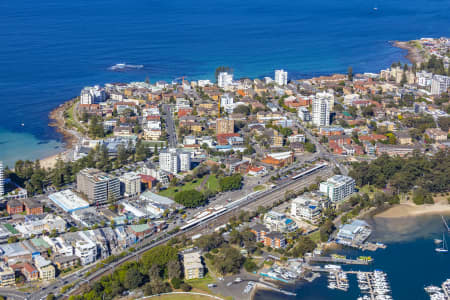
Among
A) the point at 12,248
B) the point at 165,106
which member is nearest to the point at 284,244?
the point at 12,248

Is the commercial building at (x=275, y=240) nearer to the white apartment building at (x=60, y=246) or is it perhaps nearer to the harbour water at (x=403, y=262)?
the harbour water at (x=403, y=262)

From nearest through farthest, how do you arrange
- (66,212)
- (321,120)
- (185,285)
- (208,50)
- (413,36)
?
1. (185,285)
2. (66,212)
3. (321,120)
4. (208,50)
5. (413,36)

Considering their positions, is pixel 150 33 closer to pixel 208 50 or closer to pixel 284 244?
pixel 208 50

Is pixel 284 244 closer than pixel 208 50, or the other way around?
pixel 284 244

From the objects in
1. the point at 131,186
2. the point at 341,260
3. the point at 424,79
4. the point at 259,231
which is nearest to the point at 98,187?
the point at 131,186

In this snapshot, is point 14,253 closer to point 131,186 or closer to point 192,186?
point 131,186

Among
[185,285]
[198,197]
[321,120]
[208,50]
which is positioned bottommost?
[185,285]
